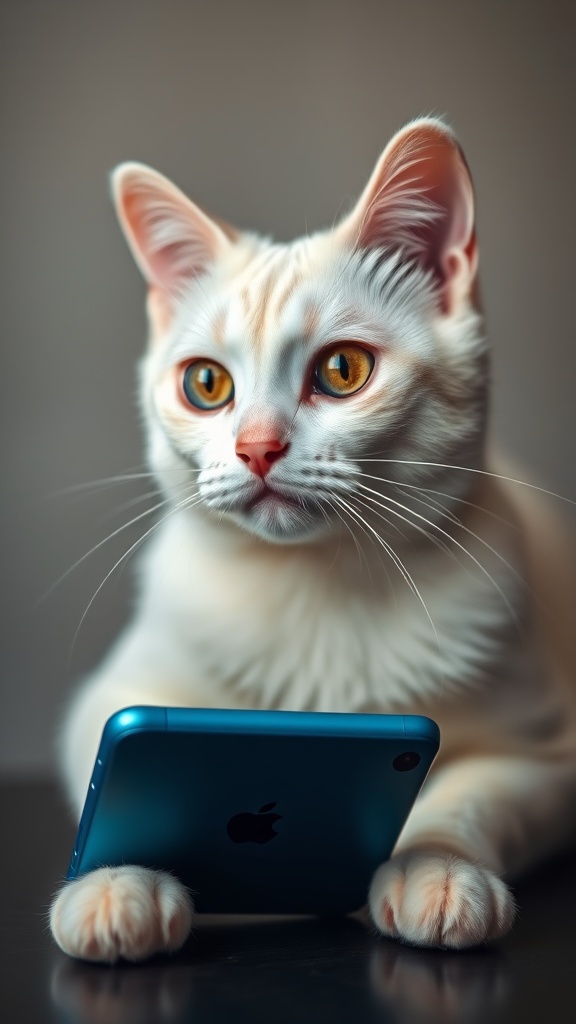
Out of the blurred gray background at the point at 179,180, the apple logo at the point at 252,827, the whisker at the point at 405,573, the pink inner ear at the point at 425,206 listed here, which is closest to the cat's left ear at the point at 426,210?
the pink inner ear at the point at 425,206

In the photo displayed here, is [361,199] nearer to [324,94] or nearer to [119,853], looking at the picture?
[119,853]

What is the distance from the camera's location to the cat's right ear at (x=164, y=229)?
4.53 ft

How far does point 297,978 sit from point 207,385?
0.69m

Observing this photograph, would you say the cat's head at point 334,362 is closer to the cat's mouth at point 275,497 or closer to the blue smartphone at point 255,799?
the cat's mouth at point 275,497

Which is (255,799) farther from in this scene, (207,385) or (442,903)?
(207,385)

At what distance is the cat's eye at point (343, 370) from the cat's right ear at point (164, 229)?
0.31 meters

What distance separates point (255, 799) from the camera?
896mm

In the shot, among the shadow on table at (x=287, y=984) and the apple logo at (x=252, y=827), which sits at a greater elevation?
the apple logo at (x=252, y=827)

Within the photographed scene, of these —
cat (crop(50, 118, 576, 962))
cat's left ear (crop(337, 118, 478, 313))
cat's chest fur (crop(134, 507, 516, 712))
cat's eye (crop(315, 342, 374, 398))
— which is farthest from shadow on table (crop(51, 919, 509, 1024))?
cat's left ear (crop(337, 118, 478, 313))

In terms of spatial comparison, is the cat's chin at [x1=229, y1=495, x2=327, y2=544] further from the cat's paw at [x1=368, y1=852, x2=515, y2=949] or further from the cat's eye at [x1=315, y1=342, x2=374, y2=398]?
the cat's paw at [x1=368, y1=852, x2=515, y2=949]

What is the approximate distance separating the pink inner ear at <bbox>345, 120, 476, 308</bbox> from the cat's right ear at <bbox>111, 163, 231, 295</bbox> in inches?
9.0

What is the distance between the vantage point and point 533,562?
1.47 meters

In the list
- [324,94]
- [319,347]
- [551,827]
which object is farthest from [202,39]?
[551,827]

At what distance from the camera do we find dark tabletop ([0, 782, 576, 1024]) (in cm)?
77
